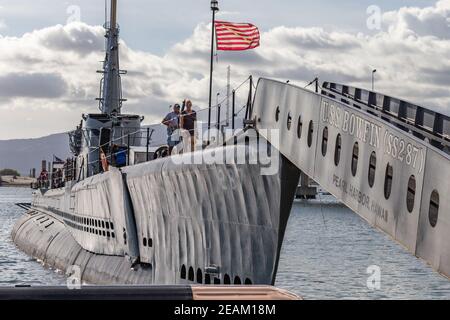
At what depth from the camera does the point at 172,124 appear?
24703mm

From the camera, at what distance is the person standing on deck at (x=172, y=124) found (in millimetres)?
24266

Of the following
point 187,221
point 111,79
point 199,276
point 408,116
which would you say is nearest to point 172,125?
point 187,221

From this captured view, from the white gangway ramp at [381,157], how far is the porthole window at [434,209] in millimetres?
11

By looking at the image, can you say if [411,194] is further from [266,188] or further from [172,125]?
[172,125]

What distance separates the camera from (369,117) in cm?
1080

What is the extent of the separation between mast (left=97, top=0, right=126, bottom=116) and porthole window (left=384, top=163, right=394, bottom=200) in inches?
1365

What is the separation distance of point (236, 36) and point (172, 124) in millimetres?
3693

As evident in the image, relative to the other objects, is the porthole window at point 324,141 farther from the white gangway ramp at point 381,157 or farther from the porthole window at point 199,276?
the porthole window at point 199,276

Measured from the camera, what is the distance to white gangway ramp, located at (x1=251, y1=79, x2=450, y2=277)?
29.6 feet

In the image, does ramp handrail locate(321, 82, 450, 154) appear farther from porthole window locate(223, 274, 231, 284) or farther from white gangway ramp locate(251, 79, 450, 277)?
porthole window locate(223, 274, 231, 284)
